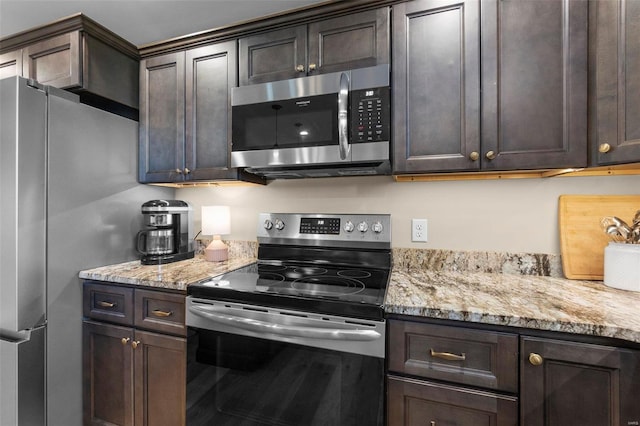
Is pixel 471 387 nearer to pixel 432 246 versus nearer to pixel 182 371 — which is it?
pixel 432 246

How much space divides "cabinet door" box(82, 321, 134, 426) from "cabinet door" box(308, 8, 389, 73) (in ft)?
5.47

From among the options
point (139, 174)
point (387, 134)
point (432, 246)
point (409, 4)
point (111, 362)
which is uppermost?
point (409, 4)

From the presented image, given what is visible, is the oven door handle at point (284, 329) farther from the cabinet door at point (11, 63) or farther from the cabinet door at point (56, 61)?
the cabinet door at point (11, 63)

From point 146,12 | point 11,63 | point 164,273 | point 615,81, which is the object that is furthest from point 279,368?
point 11,63

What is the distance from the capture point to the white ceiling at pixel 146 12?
1.65 meters

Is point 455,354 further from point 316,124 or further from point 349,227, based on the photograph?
point 316,124

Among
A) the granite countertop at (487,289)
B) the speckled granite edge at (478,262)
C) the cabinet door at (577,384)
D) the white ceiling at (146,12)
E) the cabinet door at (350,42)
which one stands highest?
the white ceiling at (146,12)

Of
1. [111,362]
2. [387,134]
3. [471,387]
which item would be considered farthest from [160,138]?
[471,387]

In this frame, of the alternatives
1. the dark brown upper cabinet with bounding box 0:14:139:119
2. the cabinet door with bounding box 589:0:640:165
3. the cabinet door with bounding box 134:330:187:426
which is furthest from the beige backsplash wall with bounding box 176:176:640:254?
the dark brown upper cabinet with bounding box 0:14:139:119

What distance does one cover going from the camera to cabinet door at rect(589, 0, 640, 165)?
3.22ft

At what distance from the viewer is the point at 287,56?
1482 mm

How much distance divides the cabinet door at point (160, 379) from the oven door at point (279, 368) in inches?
2.3

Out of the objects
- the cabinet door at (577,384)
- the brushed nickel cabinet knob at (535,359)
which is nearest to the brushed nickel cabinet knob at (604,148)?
the cabinet door at (577,384)

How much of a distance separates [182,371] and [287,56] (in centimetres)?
164
